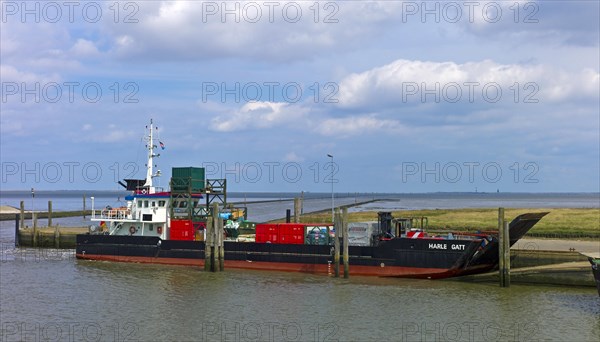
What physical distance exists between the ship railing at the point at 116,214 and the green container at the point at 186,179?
14.9 feet

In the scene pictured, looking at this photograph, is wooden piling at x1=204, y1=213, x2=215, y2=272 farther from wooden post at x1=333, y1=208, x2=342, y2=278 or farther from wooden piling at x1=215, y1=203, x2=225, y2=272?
wooden post at x1=333, y1=208, x2=342, y2=278

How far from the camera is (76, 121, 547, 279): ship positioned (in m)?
37.9

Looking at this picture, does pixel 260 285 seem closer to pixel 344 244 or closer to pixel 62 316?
pixel 344 244

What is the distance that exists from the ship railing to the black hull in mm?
1915

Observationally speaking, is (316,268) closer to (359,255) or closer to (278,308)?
(359,255)

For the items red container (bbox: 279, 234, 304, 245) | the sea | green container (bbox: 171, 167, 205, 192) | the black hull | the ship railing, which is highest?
green container (bbox: 171, 167, 205, 192)

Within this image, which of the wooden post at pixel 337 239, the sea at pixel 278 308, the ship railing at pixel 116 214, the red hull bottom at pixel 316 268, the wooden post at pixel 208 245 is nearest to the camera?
the sea at pixel 278 308

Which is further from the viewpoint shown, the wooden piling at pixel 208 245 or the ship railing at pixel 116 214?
the ship railing at pixel 116 214

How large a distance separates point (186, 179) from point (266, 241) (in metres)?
8.69

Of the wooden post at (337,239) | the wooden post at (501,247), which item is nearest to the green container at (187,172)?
the wooden post at (337,239)

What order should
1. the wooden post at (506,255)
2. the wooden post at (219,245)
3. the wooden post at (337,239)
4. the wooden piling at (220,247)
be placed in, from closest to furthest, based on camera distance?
1. the wooden post at (506,255)
2. the wooden post at (337,239)
3. the wooden post at (219,245)
4. the wooden piling at (220,247)

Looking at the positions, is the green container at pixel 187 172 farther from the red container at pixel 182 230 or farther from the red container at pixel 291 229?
the red container at pixel 291 229

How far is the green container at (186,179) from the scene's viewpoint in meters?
47.2

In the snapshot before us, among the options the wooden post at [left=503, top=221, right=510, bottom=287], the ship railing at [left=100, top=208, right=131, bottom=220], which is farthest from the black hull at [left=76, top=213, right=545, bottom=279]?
the ship railing at [left=100, top=208, right=131, bottom=220]
